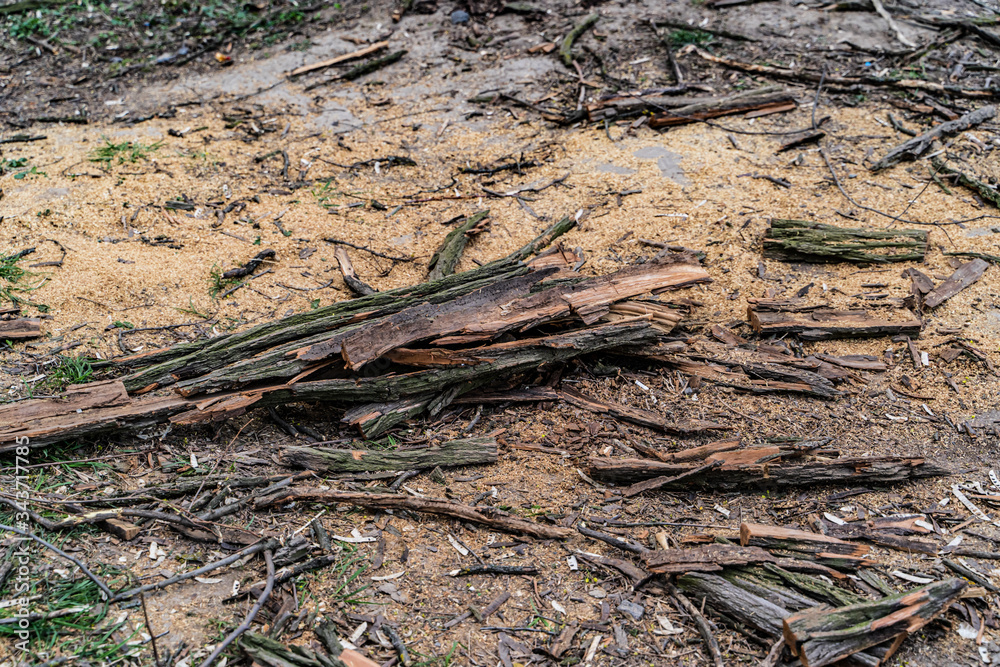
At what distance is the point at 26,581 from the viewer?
2.76 metres

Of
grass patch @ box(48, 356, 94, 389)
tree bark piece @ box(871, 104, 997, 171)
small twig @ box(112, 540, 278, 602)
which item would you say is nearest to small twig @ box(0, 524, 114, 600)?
small twig @ box(112, 540, 278, 602)

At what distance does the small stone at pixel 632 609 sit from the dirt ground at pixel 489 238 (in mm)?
36

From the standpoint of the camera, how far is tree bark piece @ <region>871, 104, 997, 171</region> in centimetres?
607

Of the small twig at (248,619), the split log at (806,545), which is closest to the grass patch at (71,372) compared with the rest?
the small twig at (248,619)

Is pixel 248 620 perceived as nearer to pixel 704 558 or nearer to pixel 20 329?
pixel 704 558

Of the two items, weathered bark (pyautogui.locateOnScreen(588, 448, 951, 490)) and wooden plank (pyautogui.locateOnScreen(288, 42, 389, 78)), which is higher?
wooden plank (pyautogui.locateOnScreen(288, 42, 389, 78))

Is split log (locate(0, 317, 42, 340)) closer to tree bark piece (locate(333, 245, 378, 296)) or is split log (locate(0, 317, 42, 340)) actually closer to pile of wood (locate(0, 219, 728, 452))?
pile of wood (locate(0, 219, 728, 452))

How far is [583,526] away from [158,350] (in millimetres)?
2650

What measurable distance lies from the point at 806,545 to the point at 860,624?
19.2 inches

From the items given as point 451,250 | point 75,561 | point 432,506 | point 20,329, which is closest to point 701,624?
point 432,506

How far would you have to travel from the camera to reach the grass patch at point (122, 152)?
621 centimetres

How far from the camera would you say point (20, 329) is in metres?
4.18

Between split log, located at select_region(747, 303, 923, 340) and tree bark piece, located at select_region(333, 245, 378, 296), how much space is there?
2.75m

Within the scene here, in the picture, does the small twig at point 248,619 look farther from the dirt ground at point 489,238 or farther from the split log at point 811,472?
the split log at point 811,472
